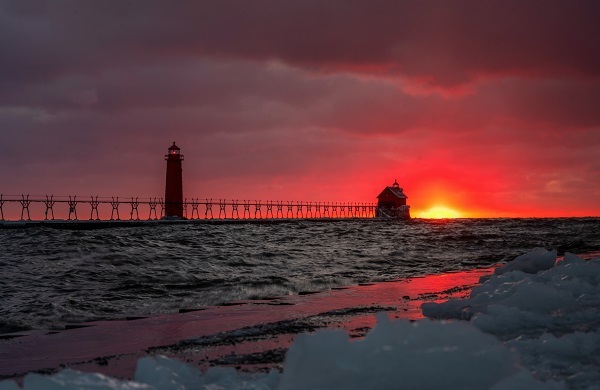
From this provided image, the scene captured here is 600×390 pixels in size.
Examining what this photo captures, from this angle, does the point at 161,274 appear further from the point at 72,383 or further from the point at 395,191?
the point at 395,191

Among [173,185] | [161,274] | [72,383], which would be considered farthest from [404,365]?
[173,185]

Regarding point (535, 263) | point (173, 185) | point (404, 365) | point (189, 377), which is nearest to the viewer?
point (404, 365)

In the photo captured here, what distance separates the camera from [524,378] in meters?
2.21

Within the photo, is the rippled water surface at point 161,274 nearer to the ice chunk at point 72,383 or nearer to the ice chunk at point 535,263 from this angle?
the ice chunk at point 535,263

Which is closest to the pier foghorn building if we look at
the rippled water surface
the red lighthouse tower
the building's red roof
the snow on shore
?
the building's red roof

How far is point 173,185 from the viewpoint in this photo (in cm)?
5872

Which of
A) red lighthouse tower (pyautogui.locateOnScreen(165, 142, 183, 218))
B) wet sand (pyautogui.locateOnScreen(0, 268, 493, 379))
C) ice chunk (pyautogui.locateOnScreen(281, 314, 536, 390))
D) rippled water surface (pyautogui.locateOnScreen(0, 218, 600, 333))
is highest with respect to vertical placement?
red lighthouse tower (pyautogui.locateOnScreen(165, 142, 183, 218))

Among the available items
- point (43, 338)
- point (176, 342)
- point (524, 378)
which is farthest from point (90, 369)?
point (524, 378)

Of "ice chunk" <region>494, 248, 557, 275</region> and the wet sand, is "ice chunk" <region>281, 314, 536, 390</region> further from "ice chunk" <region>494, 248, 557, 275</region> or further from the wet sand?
"ice chunk" <region>494, 248, 557, 275</region>

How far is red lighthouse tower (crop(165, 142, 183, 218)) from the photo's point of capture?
5830 centimetres

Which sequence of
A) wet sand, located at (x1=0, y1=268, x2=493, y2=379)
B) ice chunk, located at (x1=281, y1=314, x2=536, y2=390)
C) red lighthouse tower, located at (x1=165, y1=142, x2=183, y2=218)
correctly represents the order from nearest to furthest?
ice chunk, located at (x1=281, y1=314, x2=536, y2=390) < wet sand, located at (x1=0, y1=268, x2=493, y2=379) < red lighthouse tower, located at (x1=165, y1=142, x2=183, y2=218)

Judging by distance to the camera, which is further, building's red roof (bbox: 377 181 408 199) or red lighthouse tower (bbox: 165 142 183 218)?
building's red roof (bbox: 377 181 408 199)

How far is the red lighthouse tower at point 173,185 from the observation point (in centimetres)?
5830

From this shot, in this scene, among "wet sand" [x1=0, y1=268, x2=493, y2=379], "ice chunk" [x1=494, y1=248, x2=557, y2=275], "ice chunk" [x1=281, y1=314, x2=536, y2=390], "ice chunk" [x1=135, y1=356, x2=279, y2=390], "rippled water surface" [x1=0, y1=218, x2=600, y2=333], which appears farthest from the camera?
"rippled water surface" [x1=0, y1=218, x2=600, y2=333]
